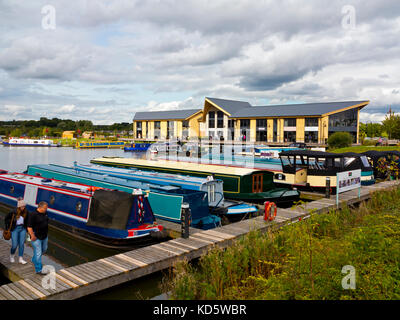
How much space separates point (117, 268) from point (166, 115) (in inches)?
3535

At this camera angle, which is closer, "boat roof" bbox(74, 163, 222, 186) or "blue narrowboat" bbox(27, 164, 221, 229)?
"blue narrowboat" bbox(27, 164, 221, 229)

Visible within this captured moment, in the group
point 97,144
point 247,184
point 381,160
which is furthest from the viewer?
point 97,144

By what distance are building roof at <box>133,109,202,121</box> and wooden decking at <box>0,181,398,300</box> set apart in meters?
80.7

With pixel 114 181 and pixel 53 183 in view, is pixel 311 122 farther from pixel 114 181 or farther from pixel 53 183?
pixel 53 183

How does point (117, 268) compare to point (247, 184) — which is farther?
point (247, 184)

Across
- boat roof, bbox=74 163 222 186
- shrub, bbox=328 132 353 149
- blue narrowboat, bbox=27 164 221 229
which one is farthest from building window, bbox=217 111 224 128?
blue narrowboat, bbox=27 164 221 229

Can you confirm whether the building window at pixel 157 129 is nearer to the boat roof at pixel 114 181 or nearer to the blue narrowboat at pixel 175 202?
the boat roof at pixel 114 181

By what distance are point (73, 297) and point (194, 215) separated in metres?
6.95

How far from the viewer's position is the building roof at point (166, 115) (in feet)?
305

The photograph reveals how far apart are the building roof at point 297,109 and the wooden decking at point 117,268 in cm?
5188

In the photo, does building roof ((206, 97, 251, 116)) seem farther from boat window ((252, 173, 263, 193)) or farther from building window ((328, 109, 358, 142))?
boat window ((252, 173, 263, 193))

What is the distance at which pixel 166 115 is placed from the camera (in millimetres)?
97188

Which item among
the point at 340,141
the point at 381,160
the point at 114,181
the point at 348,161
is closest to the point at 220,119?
the point at 340,141

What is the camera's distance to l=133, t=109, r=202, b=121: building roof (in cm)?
9294
